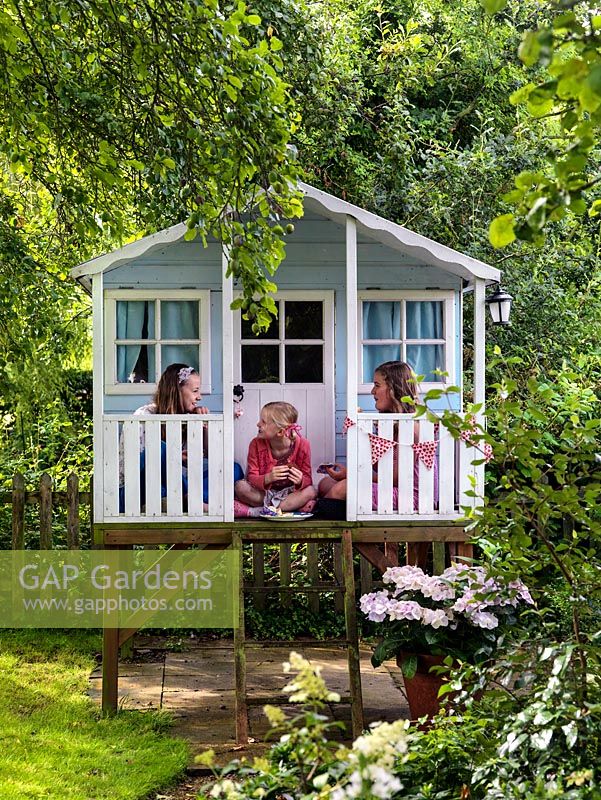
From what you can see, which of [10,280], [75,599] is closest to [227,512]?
[10,280]

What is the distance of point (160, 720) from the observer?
618 centimetres

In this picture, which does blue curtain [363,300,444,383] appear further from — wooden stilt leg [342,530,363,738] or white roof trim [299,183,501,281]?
wooden stilt leg [342,530,363,738]

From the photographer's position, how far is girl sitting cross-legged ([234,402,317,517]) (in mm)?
6691

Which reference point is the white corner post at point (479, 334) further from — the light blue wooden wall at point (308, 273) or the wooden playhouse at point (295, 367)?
the light blue wooden wall at point (308, 273)

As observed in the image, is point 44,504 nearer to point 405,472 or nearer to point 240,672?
point 240,672

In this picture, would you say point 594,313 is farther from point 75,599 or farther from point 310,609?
point 75,599

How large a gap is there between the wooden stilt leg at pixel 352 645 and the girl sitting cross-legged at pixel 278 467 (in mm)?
513

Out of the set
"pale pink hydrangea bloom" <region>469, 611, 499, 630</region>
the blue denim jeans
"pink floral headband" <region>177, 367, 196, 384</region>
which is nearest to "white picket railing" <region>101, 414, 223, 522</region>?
the blue denim jeans

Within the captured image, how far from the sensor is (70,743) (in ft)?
→ 18.6

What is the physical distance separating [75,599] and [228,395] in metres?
3.68

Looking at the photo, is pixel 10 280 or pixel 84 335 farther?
pixel 84 335

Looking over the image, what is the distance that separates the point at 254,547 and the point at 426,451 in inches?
128

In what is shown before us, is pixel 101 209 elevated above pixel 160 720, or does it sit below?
above

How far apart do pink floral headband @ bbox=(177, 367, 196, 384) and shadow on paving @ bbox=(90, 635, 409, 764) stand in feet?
7.50
